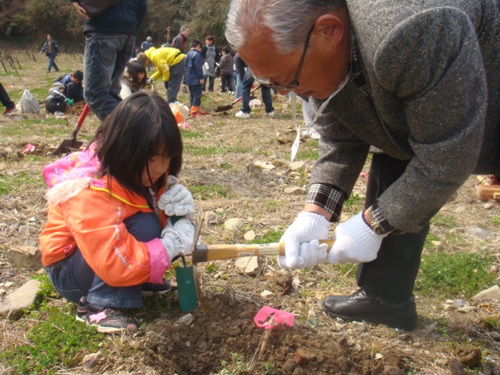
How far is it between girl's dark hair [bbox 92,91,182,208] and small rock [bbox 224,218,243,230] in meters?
1.23

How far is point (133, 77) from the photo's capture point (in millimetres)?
6805

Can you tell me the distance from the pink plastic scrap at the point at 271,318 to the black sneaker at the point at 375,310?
28cm

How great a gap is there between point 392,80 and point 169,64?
25.6 feet

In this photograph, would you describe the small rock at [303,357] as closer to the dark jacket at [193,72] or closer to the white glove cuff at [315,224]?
the white glove cuff at [315,224]

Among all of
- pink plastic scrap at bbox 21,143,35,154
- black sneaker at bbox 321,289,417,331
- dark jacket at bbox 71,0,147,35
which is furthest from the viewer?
pink plastic scrap at bbox 21,143,35,154

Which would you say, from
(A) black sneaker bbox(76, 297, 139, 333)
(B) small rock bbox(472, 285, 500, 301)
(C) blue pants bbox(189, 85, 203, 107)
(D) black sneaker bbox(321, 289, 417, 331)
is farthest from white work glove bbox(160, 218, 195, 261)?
(C) blue pants bbox(189, 85, 203, 107)

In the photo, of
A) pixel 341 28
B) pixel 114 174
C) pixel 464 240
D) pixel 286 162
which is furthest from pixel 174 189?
pixel 286 162

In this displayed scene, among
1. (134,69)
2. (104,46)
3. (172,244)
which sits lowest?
(172,244)

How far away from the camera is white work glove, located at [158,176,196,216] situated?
7.65 feet

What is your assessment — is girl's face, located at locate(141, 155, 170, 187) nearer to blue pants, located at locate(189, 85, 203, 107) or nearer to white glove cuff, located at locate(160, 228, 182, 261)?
white glove cuff, located at locate(160, 228, 182, 261)

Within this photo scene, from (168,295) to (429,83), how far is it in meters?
1.64

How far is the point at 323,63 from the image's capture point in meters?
1.56

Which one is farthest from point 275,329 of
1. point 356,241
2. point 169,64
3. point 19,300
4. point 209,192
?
point 169,64

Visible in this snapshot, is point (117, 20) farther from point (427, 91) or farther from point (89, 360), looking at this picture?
point (427, 91)
